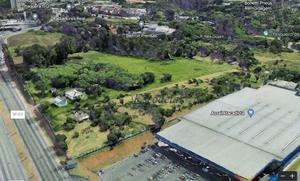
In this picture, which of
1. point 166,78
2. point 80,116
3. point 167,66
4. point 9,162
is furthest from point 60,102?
point 167,66

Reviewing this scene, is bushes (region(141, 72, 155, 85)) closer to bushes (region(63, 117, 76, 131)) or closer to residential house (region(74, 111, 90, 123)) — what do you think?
residential house (region(74, 111, 90, 123))

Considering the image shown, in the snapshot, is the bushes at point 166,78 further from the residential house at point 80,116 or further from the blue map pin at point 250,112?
the blue map pin at point 250,112

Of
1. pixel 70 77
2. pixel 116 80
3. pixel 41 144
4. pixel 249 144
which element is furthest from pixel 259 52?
pixel 41 144

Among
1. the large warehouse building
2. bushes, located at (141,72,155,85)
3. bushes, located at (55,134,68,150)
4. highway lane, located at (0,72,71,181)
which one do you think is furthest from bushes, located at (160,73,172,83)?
bushes, located at (55,134,68,150)

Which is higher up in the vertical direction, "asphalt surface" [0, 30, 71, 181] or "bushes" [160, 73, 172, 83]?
"bushes" [160, 73, 172, 83]

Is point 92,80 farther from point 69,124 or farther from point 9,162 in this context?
point 9,162
